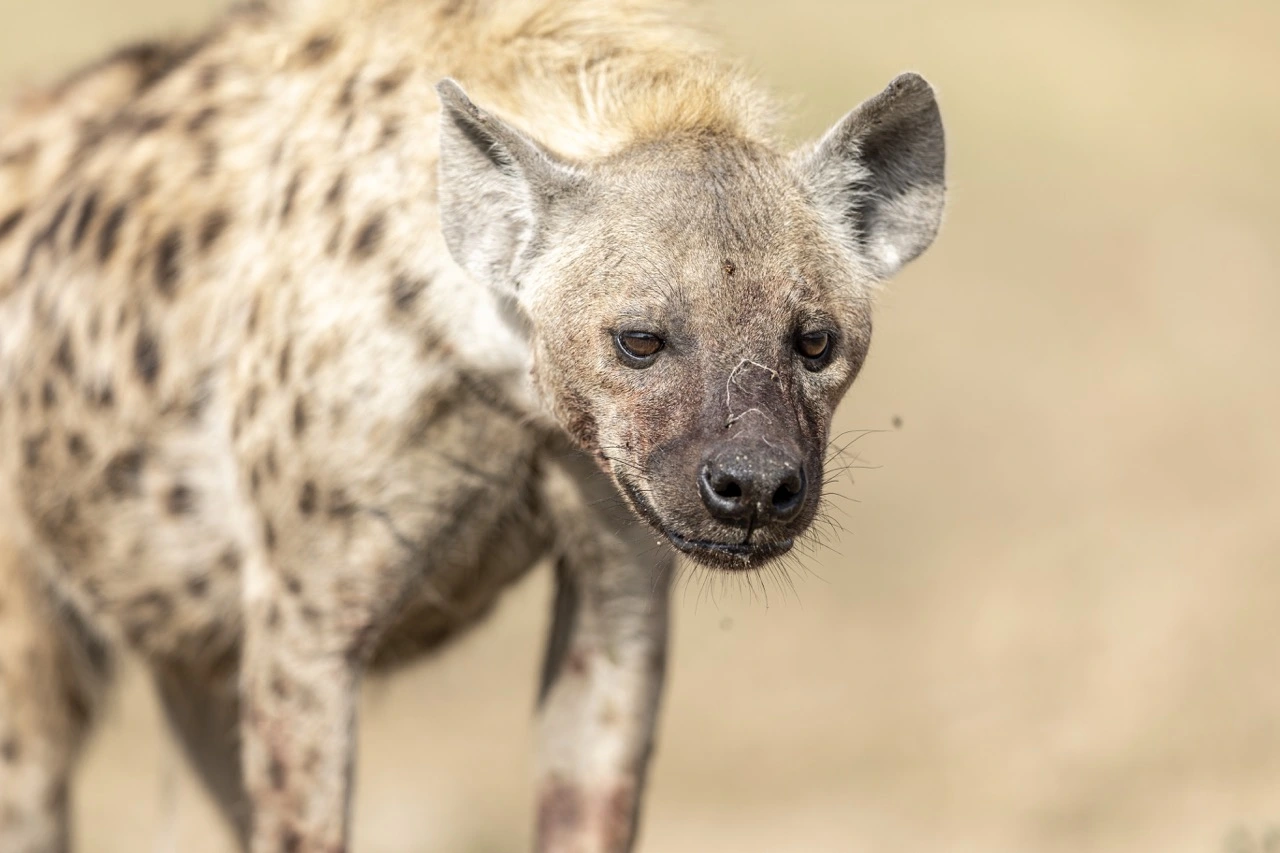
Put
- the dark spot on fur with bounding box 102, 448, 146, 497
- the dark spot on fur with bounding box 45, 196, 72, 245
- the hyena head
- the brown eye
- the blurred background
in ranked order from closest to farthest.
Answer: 1. the hyena head
2. the brown eye
3. the dark spot on fur with bounding box 102, 448, 146, 497
4. the dark spot on fur with bounding box 45, 196, 72, 245
5. the blurred background

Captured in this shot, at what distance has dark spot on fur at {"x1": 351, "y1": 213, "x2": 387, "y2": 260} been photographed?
4.00m

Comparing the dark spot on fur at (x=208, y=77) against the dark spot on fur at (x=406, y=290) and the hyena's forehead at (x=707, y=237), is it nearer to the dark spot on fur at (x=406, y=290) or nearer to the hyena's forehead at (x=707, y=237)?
the dark spot on fur at (x=406, y=290)

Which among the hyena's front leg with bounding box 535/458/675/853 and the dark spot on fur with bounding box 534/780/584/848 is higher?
the hyena's front leg with bounding box 535/458/675/853

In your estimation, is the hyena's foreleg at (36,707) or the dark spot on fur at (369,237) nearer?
the dark spot on fur at (369,237)

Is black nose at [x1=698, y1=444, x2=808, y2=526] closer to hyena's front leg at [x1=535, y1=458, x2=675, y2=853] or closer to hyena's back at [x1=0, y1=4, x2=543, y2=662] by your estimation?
hyena's back at [x1=0, y1=4, x2=543, y2=662]

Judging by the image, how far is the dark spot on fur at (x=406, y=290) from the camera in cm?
393

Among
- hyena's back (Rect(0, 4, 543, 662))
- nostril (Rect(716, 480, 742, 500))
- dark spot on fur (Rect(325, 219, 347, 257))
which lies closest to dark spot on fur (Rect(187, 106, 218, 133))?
hyena's back (Rect(0, 4, 543, 662))

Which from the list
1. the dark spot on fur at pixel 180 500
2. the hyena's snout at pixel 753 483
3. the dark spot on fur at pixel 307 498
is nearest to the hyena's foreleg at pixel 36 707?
the dark spot on fur at pixel 180 500

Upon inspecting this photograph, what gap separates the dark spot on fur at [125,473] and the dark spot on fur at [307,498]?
2.36ft

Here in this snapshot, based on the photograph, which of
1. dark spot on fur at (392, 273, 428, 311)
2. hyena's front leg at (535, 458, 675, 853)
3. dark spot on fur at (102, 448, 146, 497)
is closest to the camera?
dark spot on fur at (392, 273, 428, 311)

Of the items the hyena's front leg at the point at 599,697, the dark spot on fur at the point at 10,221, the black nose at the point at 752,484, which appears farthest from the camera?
the dark spot on fur at the point at 10,221

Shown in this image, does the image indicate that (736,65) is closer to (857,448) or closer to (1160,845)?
(1160,845)

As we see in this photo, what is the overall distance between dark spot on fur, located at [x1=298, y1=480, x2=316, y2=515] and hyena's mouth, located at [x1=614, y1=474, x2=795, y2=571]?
2.84 ft

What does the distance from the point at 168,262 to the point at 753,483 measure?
1933 millimetres
